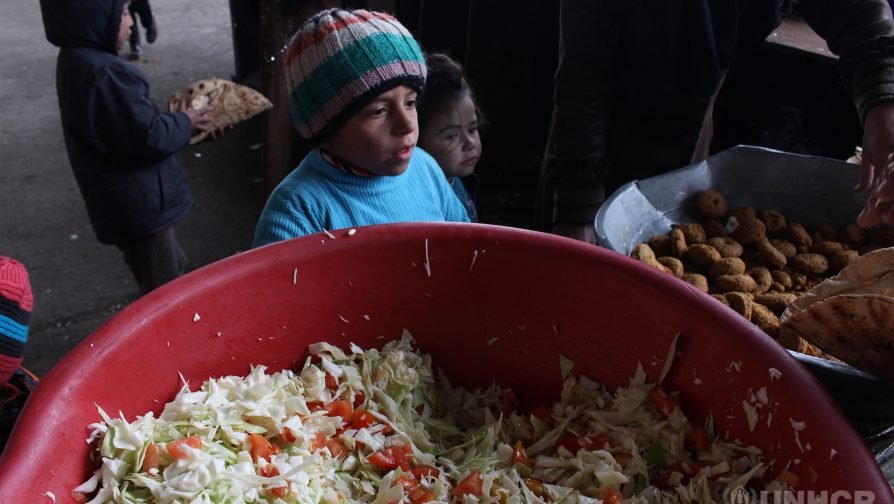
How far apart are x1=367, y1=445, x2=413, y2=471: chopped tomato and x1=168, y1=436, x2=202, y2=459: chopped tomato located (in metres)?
0.32

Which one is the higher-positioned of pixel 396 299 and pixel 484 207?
pixel 396 299

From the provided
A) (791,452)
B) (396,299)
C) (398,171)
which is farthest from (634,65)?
(791,452)

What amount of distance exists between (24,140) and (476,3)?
3851 millimetres

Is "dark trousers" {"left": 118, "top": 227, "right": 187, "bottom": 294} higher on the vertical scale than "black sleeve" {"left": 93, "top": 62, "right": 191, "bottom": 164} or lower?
lower

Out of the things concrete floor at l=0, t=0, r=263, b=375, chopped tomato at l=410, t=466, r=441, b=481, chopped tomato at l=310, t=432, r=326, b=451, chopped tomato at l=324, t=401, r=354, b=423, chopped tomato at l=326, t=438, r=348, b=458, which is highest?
chopped tomato at l=324, t=401, r=354, b=423

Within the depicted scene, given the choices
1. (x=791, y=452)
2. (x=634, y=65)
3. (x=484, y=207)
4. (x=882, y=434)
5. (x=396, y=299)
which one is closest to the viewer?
(x=791, y=452)

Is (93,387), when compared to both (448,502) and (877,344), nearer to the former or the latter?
(448,502)

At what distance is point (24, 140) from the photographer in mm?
5449

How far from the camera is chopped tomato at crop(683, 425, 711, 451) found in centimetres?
129

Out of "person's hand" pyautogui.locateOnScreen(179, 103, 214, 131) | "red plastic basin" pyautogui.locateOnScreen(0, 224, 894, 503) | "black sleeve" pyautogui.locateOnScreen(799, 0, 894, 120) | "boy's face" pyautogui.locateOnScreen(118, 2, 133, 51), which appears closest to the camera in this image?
"red plastic basin" pyautogui.locateOnScreen(0, 224, 894, 503)

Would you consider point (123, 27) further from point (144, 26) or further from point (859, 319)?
point (144, 26)

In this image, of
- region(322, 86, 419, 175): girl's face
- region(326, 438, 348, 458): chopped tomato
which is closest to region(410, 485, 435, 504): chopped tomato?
region(326, 438, 348, 458): chopped tomato

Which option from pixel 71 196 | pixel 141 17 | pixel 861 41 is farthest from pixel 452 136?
pixel 141 17

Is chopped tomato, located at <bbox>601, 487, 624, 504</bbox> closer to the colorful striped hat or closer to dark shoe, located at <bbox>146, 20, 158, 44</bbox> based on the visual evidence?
the colorful striped hat
